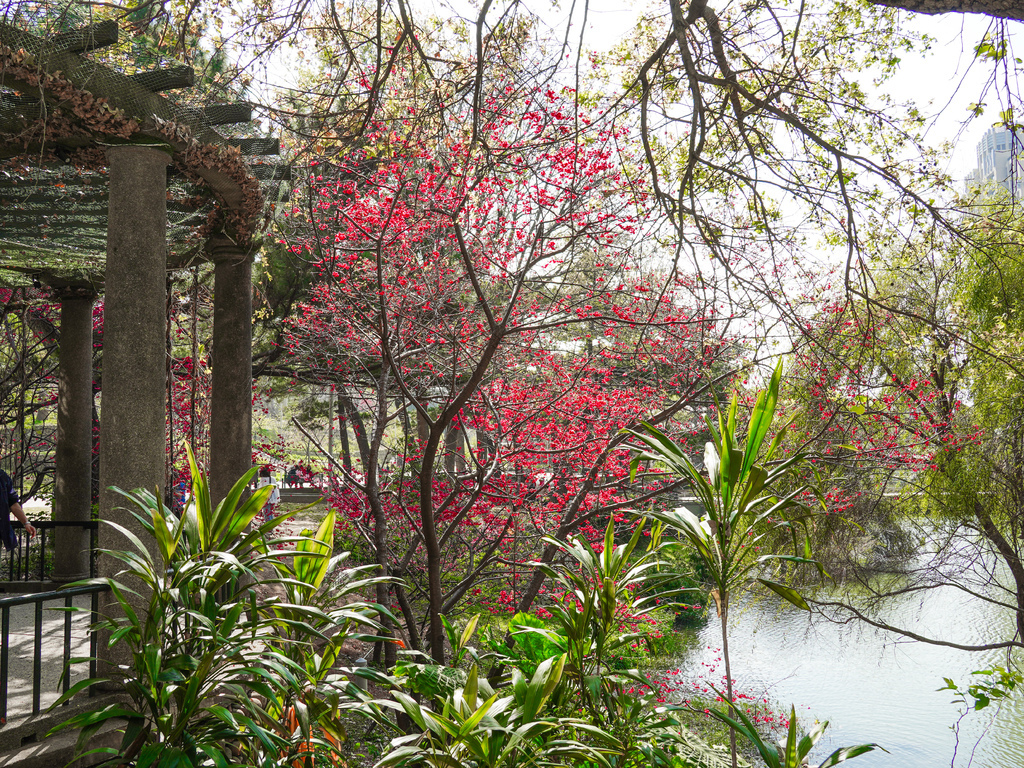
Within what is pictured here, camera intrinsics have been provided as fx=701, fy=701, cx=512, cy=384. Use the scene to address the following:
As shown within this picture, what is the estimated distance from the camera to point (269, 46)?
286 cm

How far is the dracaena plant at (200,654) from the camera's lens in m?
2.03

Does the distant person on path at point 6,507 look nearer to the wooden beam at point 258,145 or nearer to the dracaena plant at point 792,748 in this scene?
the wooden beam at point 258,145

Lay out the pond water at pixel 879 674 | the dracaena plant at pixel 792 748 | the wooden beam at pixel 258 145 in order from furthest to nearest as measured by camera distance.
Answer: the pond water at pixel 879 674
the wooden beam at pixel 258 145
the dracaena plant at pixel 792 748

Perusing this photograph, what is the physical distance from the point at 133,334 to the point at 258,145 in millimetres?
1464

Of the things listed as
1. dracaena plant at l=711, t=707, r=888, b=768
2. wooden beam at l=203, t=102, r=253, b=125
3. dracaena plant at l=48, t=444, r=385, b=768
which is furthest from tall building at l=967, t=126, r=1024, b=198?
wooden beam at l=203, t=102, r=253, b=125

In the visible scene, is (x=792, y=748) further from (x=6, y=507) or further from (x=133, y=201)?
(x=6, y=507)

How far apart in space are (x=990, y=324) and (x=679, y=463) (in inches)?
297

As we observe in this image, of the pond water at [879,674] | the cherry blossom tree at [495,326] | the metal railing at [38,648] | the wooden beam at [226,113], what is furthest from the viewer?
the pond water at [879,674]

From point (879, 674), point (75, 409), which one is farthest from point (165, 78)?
point (879, 674)

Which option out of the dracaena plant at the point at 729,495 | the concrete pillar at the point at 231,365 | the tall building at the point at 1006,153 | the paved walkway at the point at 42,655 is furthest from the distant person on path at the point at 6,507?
the tall building at the point at 1006,153

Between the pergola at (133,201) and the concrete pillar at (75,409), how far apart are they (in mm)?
1447

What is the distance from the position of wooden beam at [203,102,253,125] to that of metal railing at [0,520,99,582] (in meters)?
2.74

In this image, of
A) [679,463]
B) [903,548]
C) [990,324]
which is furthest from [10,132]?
[903,548]

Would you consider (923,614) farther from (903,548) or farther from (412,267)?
(412,267)
